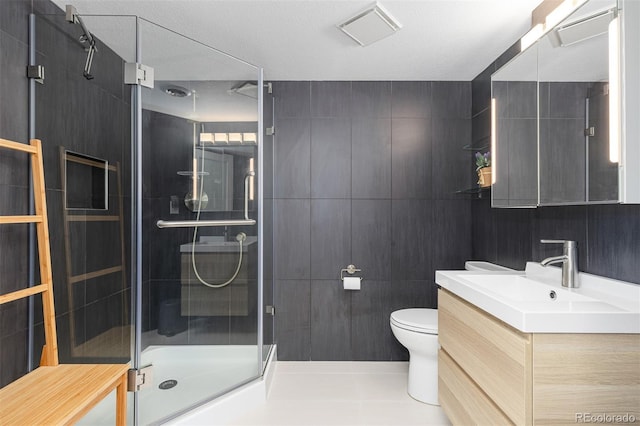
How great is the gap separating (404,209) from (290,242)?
0.95 metres

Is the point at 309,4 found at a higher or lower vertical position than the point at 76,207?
higher

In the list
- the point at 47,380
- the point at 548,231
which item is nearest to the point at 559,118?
the point at 548,231

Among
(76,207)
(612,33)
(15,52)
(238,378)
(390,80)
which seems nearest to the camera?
(612,33)

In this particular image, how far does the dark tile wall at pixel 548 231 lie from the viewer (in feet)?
4.46

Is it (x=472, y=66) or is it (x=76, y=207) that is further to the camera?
(x=472, y=66)

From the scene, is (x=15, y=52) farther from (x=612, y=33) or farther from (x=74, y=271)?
(x=612, y=33)

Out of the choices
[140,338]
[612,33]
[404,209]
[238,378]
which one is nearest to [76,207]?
[140,338]

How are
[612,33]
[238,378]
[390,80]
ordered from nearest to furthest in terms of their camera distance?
[612,33] < [238,378] < [390,80]

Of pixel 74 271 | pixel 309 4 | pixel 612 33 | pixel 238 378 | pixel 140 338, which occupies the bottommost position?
pixel 238 378

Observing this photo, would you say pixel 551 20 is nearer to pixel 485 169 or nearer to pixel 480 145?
pixel 485 169

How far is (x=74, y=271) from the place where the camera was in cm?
170

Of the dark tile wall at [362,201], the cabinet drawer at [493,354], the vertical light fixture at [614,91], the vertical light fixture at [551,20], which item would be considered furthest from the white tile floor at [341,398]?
the vertical light fixture at [551,20]

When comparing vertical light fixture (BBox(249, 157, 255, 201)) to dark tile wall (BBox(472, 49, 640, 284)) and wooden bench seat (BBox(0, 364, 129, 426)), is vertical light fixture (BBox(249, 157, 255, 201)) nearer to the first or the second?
wooden bench seat (BBox(0, 364, 129, 426))

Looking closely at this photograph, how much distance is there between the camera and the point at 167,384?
1.80 m
